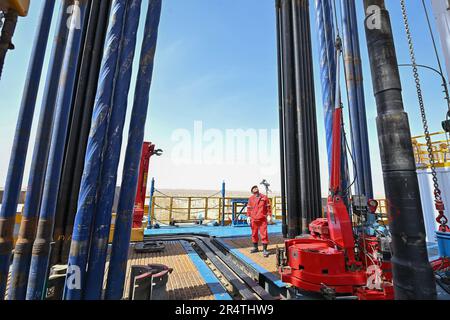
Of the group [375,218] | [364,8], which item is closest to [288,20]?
[375,218]

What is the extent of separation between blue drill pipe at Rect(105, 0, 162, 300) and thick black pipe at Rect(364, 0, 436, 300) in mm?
1861

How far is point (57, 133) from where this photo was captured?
2684 millimetres

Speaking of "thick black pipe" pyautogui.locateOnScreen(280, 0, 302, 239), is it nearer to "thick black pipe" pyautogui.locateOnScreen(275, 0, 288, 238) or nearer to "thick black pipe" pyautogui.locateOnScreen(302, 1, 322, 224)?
"thick black pipe" pyautogui.locateOnScreen(302, 1, 322, 224)

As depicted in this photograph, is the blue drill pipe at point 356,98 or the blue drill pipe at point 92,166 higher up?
the blue drill pipe at point 356,98

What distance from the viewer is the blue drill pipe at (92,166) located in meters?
1.84

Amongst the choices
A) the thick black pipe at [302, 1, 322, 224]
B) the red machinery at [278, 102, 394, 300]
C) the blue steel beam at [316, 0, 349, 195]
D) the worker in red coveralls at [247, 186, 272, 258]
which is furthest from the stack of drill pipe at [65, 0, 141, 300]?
the thick black pipe at [302, 1, 322, 224]

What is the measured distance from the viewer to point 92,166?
74.5 inches

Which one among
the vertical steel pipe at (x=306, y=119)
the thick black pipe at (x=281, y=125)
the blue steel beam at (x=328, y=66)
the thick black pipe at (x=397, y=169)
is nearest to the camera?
the thick black pipe at (x=397, y=169)

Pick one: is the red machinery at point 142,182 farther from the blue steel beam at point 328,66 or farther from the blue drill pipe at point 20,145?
the blue steel beam at point 328,66

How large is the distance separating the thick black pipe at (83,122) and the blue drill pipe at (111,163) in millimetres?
1359

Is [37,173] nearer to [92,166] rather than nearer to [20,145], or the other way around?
[20,145]

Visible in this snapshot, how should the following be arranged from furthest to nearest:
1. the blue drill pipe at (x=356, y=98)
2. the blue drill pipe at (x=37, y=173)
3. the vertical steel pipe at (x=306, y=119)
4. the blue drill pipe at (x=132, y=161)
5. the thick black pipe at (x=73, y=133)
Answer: the blue drill pipe at (x=356, y=98) < the vertical steel pipe at (x=306, y=119) < the thick black pipe at (x=73, y=133) < the blue drill pipe at (x=37, y=173) < the blue drill pipe at (x=132, y=161)

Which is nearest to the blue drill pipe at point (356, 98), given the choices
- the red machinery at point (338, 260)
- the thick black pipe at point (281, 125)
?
the thick black pipe at point (281, 125)
